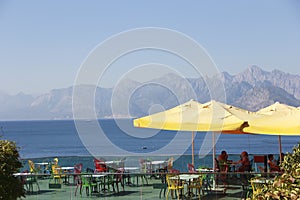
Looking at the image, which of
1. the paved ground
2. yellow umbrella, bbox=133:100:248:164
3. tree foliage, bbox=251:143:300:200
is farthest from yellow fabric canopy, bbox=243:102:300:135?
tree foliage, bbox=251:143:300:200

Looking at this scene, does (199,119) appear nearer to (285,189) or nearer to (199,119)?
(199,119)

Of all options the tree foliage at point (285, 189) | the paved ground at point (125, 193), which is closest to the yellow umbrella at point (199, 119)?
the paved ground at point (125, 193)

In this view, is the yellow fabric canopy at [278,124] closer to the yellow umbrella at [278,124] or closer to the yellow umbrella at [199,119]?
the yellow umbrella at [278,124]

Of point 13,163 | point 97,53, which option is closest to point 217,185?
point 13,163

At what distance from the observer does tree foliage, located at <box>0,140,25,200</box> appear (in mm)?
8245

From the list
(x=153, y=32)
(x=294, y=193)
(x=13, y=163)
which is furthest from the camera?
(x=153, y=32)

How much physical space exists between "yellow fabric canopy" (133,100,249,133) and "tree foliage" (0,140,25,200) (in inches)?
220

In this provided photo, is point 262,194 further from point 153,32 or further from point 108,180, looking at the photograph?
point 153,32

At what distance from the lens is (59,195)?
10.5 metres

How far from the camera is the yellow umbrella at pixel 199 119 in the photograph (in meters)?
13.2

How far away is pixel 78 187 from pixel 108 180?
613 millimetres

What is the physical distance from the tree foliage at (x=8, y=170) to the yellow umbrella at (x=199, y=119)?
5589 mm

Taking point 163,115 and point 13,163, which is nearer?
point 13,163

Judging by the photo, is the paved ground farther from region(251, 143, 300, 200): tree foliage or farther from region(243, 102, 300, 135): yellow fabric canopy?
region(251, 143, 300, 200): tree foliage
